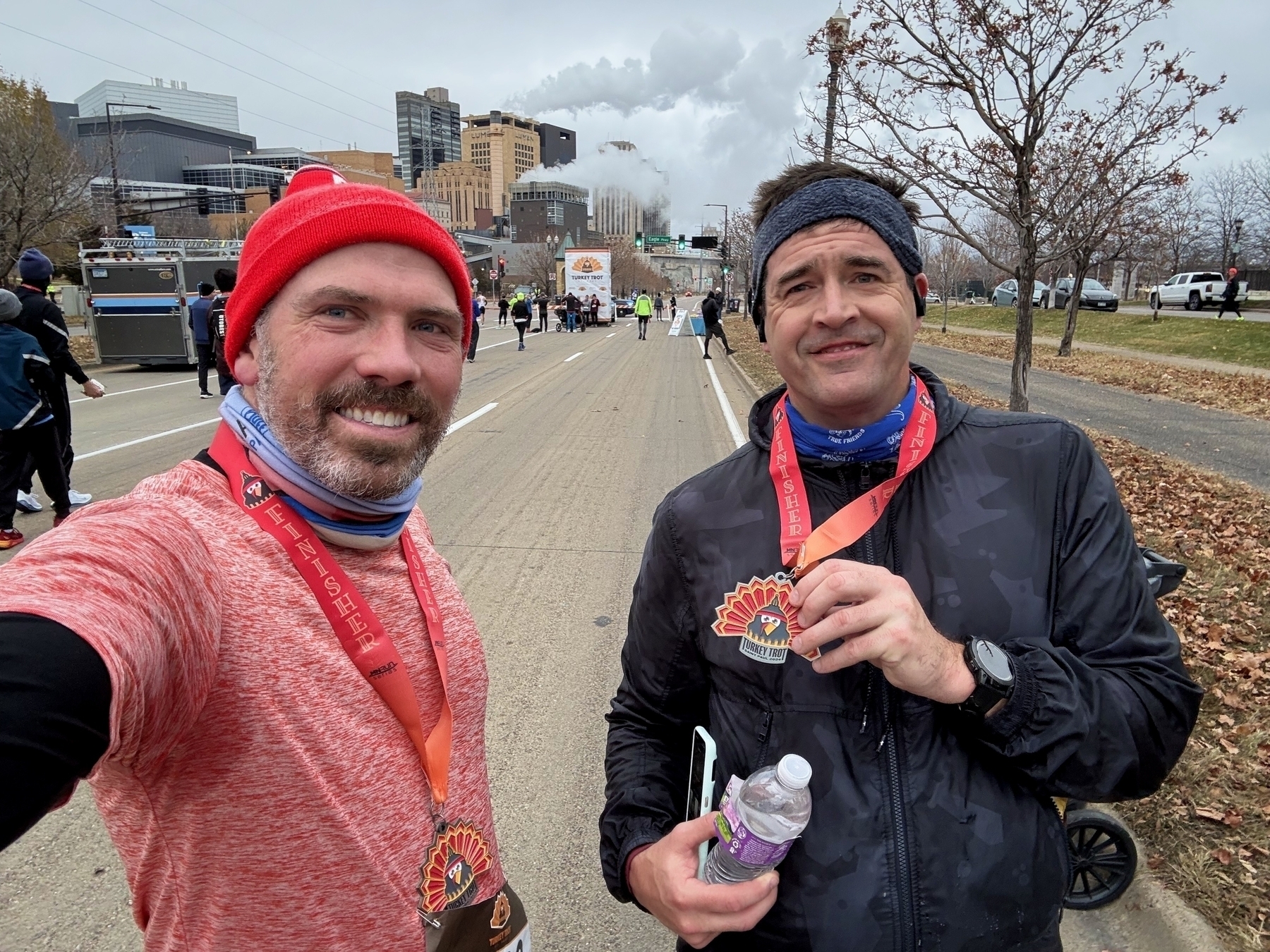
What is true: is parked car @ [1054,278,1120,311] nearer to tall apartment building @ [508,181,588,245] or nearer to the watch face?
the watch face

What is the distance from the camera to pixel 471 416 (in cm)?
1213

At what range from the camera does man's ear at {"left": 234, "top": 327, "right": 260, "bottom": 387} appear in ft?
4.58

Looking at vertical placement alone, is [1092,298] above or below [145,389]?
above

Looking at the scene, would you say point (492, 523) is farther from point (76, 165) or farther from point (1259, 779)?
point (76, 165)

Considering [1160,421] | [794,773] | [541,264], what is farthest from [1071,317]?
[541,264]

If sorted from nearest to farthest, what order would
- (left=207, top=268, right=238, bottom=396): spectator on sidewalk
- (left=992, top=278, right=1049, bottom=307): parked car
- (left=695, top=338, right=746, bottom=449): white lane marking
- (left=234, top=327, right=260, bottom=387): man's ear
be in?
(left=234, top=327, right=260, bottom=387): man's ear < (left=695, top=338, right=746, bottom=449): white lane marking < (left=207, top=268, right=238, bottom=396): spectator on sidewalk < (left=992, top=278, right=1049, bottom=307): parked car

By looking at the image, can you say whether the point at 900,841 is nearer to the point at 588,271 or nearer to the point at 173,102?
the point at 588,271

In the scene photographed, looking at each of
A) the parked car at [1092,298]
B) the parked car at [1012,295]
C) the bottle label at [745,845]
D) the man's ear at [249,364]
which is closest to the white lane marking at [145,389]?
the man's ear at [249,364]

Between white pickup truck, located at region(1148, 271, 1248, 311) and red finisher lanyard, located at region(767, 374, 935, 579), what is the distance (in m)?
36.9

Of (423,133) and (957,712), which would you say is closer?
(957,712)

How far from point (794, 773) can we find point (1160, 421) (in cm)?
1306

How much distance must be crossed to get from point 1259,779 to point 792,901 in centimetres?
299

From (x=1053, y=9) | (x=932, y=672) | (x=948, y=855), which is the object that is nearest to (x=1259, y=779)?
(x=948, y=855)

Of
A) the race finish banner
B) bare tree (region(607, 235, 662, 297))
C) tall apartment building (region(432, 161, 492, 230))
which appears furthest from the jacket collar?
tall apartment building (region(432, 161, 492, 230))
